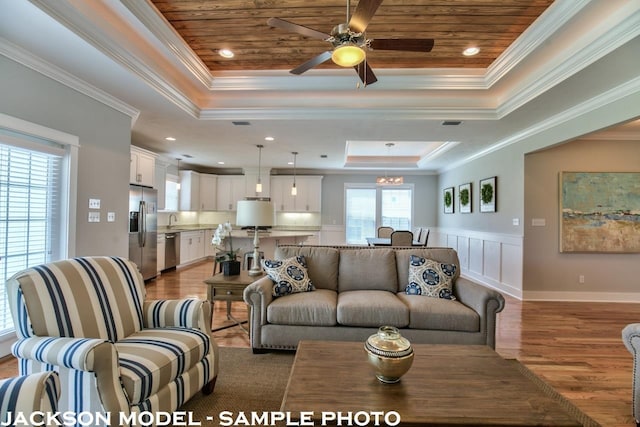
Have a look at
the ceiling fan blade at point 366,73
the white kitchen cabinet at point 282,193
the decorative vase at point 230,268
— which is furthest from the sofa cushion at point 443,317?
the white kitchen cabinet at point 282,193

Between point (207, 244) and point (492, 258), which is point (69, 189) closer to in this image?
point (207, 244)

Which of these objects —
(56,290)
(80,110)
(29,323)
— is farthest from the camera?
(80,110)

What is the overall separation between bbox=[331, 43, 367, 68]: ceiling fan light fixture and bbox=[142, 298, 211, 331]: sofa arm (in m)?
1.91

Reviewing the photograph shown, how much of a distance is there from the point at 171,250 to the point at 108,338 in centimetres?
486

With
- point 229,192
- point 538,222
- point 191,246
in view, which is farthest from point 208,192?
point 538,222

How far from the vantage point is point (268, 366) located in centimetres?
243

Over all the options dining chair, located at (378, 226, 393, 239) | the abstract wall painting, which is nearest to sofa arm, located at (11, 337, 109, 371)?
the abstract wall painting

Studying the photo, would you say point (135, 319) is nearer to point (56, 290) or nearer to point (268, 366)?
point (56, 290)

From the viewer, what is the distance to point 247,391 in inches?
82.5

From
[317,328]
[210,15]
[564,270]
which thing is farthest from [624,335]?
[210,15]

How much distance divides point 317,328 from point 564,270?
416 cm

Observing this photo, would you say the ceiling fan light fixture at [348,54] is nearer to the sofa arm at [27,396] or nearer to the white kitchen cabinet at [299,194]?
the sofa arm at [27,396]

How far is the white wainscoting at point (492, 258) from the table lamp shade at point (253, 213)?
3.88m

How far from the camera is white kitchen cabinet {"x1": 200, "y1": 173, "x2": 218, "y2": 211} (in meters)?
7.98
